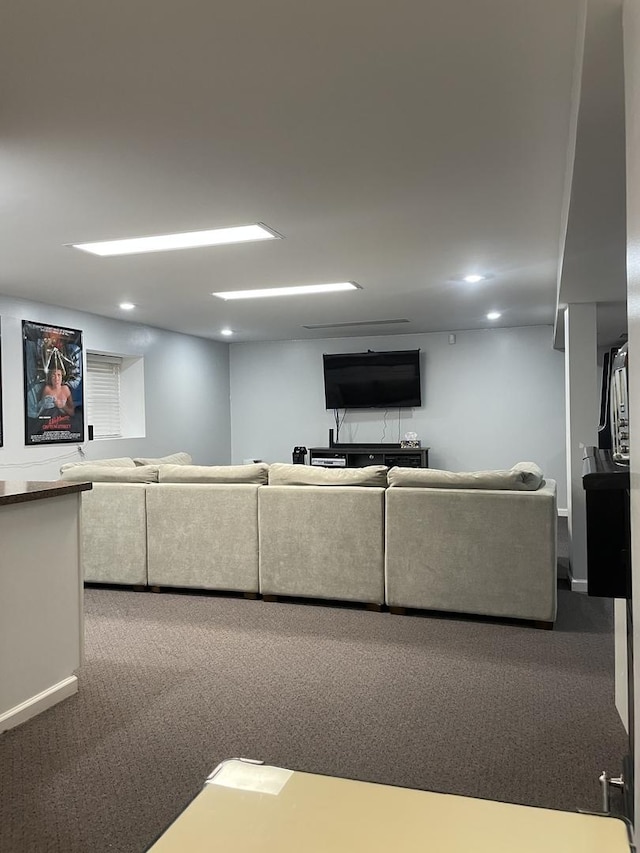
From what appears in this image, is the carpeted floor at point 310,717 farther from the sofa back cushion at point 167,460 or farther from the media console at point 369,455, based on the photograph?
the media console at point 369,455

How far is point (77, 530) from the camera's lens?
3170mm

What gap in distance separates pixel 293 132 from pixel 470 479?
7.44 feet

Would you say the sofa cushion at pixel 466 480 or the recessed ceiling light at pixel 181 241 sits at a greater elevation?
the recessed ceiling light at pixel 181 241

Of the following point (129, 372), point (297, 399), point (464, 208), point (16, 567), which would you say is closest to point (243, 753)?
point (16, 567)

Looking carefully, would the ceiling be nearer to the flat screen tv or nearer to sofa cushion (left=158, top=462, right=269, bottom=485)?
sofa cushion (left=158, top=462, right=269, bottom=485)

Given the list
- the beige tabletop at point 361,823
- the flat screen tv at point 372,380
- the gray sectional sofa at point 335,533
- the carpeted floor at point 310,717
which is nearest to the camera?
the beige tabletop at point 361,823

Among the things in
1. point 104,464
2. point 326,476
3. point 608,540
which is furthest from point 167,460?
point 608,540

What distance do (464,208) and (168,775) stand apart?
125 inches

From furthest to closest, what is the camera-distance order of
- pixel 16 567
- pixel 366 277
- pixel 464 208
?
pixel 366 277 → pixel 464 208 → pixel 16 567

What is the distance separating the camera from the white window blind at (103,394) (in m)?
7.87

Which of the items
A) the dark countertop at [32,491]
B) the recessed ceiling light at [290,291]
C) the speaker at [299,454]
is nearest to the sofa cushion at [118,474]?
the dark countertop at [32,491]

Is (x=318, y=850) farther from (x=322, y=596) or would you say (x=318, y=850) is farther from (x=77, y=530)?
(x=322, y=596)

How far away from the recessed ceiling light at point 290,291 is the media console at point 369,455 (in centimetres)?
350

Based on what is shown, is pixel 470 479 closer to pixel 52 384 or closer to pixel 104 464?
pixel 104 464
